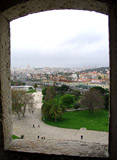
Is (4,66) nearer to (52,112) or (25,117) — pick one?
(52,112)

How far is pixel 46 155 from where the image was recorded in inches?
54.1

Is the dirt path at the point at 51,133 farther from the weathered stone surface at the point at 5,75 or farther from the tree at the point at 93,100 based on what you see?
the weathered stone surface at the point at 5,75

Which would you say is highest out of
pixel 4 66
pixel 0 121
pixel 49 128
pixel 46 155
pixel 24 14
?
pixel 24 14

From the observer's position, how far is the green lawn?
1365 cm

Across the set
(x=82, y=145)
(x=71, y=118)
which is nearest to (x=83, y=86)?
(x=71, y=118)

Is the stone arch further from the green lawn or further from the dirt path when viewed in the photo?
the green lawn

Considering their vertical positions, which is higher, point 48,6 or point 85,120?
point 48,6

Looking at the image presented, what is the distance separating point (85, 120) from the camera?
15.5 meters

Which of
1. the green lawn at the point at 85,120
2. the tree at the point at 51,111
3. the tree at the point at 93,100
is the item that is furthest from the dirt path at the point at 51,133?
the tree at the point at 93,100

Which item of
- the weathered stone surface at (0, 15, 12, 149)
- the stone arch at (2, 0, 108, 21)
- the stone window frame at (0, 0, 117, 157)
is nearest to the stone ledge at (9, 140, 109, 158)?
the stone window frame at (0, 0, 117, 157)

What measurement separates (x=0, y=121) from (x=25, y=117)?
16710 mm

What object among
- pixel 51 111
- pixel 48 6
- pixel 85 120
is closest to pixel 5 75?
pixel 48 6

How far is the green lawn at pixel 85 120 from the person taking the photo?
537 inches

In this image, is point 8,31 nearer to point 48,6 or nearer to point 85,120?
point 48,6
